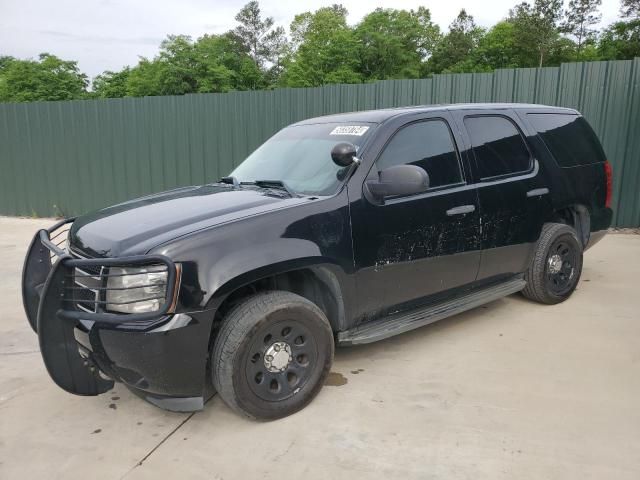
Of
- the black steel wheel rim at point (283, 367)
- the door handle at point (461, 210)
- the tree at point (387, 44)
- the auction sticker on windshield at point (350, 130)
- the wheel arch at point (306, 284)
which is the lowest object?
the black steel wheel rim at point (283, 367)

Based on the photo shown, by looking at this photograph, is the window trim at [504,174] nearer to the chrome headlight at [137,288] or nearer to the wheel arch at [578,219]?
the wheel arch at [578,219]

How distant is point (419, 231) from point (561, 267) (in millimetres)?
1981

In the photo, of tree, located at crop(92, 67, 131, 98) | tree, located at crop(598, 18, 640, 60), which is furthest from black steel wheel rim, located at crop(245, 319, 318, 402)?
tree, located at crop(598, 18, 640, 60)

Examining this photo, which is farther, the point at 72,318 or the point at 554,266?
the point at 554,266

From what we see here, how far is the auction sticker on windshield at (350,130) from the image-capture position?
369cm

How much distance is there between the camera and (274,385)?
3092 mm

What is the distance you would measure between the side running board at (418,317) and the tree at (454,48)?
42.0m

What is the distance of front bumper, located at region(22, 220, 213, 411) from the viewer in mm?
2623

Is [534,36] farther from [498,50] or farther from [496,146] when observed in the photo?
[496,146]

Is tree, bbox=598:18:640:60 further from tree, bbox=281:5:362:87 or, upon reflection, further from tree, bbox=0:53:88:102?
tree, bbox=0:53:88:102

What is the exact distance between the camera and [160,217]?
314 centimetres

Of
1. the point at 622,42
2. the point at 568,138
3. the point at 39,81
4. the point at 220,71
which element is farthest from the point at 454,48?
the point at 568,138

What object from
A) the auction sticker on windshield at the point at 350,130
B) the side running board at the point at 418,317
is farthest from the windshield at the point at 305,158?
the side running board at the point at 418,317

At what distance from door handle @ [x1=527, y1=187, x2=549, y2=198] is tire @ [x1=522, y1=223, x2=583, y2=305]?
300mm
